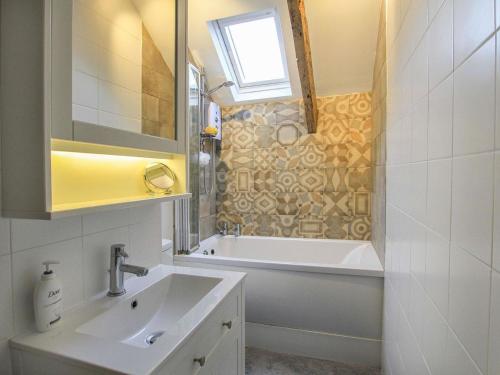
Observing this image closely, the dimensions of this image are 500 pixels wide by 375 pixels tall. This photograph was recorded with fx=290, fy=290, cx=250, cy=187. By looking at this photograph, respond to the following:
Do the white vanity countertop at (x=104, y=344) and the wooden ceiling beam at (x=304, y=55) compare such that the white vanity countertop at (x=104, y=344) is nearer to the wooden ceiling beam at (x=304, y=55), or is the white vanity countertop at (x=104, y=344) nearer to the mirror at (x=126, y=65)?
the mirror at (x=126, y=65)

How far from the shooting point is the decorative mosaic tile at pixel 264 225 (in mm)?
2984

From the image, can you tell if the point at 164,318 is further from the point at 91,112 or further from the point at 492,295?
the point at 492,295

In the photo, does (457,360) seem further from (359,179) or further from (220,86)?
(220,86)

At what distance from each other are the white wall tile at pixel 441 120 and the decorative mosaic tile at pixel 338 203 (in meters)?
1.93

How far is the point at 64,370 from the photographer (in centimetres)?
78

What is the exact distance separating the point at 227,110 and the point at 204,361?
2.53 m

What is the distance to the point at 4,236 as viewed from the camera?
816 millimetres

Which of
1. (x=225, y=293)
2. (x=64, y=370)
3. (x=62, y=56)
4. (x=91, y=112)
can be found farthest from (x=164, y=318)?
(x=62, y=56)

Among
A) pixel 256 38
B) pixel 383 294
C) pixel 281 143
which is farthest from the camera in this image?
pixel 281 143

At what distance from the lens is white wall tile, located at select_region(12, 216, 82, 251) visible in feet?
2.80

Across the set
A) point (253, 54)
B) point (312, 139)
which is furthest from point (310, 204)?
point (253, 54)

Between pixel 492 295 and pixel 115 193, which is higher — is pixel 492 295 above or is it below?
below

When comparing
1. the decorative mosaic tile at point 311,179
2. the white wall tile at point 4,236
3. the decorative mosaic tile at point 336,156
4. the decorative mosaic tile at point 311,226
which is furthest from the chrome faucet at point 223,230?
the white wall tile at point 4,236

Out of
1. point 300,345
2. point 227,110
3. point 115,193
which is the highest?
point 227,110
